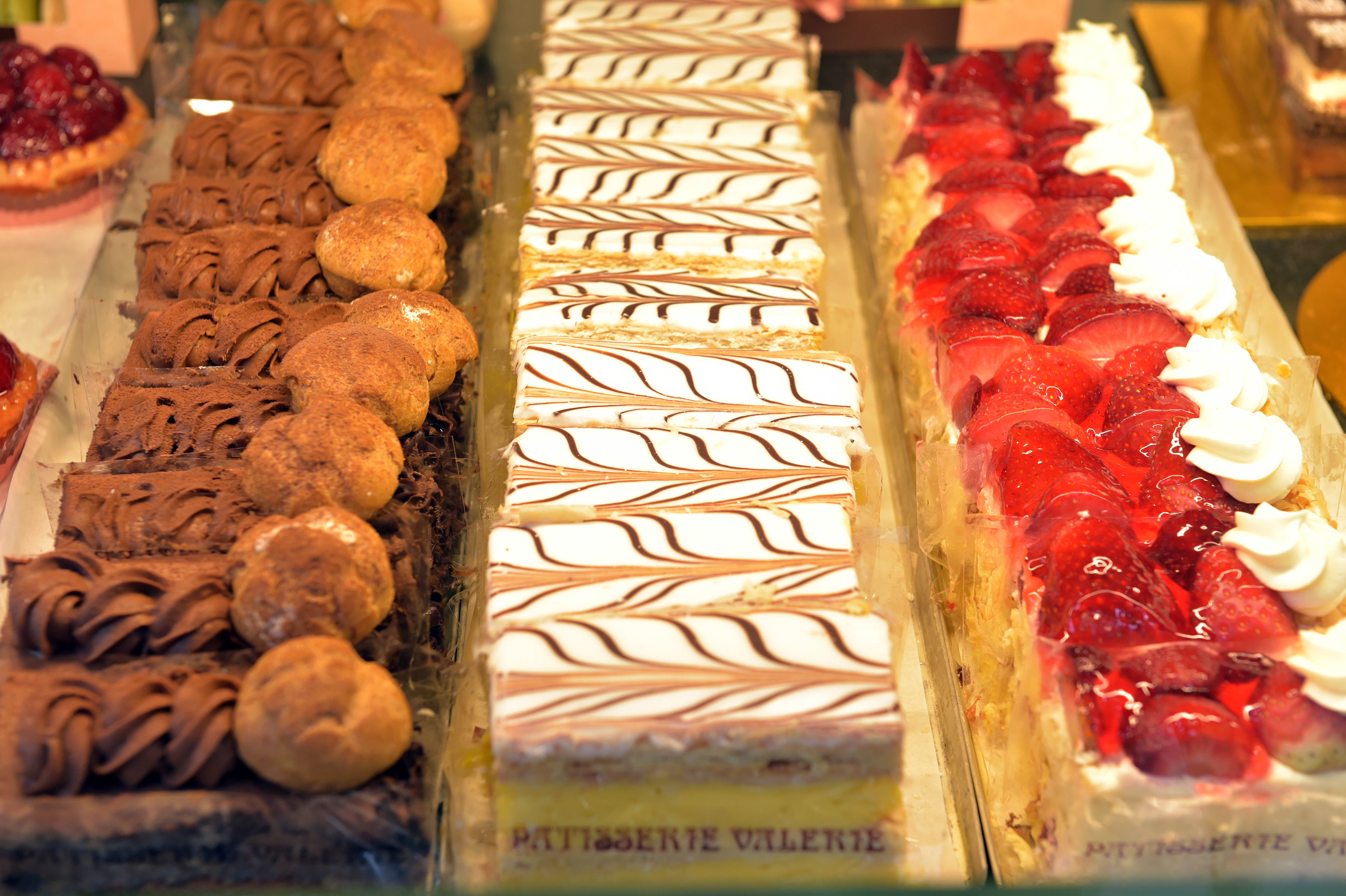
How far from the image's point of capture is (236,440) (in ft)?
8.86

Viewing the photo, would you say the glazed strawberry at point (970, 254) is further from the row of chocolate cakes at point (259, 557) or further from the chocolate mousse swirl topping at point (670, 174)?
the row of chocolate cakes at point (259, 557)

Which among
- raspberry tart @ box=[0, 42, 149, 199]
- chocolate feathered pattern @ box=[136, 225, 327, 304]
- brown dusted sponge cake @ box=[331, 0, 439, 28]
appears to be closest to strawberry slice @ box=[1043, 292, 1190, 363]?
chocolate feathered pattern @ box=[136, 225, 327, 304]

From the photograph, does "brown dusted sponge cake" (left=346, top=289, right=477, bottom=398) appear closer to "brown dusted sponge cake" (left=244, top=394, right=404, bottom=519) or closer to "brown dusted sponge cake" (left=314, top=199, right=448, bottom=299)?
"brown dusted sponge cake" (left=314, top=199, right=448, bottom=299)

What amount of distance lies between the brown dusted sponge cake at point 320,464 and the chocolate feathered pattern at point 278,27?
2.04 meters

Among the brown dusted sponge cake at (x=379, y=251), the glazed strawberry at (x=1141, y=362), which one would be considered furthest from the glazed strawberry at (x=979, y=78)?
the brown dusted sponge cake at (x=379, y=251)

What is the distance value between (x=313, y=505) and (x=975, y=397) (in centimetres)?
147

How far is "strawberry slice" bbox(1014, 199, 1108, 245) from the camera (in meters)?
3.44

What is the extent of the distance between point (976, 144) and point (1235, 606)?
1.89 m

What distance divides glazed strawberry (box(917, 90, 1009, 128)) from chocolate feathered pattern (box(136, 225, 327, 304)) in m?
1.93

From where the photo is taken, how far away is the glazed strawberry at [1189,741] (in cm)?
215

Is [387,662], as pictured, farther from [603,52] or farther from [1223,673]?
[603,52]

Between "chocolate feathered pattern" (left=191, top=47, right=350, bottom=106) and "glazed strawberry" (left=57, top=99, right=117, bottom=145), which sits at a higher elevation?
"chocolate feathered pattern" (left=191, top=47, right=350, bottom=106)

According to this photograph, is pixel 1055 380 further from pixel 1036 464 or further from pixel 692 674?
pixel 692 674

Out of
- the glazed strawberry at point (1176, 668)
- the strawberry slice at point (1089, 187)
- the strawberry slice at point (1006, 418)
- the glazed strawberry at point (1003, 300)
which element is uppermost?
the strawberry slice at point (1089, 187)
